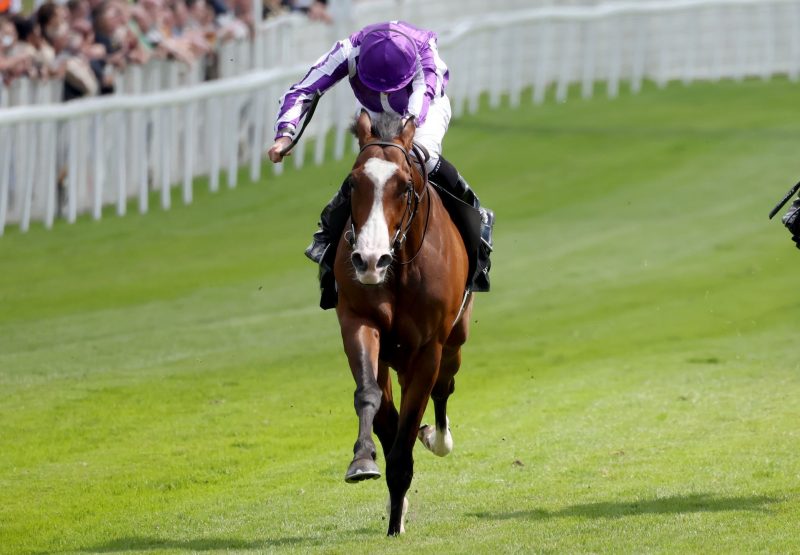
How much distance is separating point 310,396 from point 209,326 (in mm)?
2908

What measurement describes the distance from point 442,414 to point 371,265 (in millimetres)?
2542

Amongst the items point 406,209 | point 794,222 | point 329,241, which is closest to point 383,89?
point 329,241

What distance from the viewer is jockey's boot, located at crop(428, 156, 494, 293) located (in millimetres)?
8961

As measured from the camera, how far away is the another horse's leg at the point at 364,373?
7844 millimetres

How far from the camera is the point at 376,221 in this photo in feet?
24.9

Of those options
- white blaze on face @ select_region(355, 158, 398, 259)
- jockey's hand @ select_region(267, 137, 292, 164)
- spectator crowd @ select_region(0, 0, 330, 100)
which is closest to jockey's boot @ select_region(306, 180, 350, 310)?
jockey's hand @ select_region(267, 137, 292, 164)

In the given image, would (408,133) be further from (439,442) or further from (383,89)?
(439,442)

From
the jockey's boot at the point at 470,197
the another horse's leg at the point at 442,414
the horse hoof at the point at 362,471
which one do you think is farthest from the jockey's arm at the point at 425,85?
the horse hoof at the point at 362,471

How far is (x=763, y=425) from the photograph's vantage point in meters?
10.8

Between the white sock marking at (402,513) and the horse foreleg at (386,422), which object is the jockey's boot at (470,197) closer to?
the horse foreleg at (386,422)

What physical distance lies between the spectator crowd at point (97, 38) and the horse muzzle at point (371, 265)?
11942 millimetres

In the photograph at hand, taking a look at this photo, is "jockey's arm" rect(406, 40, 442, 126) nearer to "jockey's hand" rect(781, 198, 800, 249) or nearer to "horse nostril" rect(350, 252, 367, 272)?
"horse nostril" rect(350, 252, 367, 272)

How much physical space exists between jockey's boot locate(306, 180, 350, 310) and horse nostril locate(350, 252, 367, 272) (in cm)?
97

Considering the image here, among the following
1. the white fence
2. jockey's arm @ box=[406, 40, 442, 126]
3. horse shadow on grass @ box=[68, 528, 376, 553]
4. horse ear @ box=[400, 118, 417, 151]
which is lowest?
the white fence
